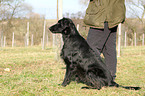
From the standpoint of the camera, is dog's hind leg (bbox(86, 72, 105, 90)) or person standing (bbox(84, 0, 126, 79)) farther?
person standing (bbox(84, 0, 126, 79))

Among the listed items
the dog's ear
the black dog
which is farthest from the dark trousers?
the dog's ear

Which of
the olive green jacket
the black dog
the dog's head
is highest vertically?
the olive green jacket

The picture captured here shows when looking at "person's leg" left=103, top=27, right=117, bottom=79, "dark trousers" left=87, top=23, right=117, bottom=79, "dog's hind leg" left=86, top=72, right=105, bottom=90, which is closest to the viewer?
"dog's hind leg" left=86, top=72, right=105, bottom=90

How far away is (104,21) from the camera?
3.47 m

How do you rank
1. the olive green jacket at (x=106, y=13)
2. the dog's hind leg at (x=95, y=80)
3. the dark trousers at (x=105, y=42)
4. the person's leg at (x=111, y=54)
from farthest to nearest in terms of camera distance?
the person's leg at (x=111, y=54) < the dark trousers at (x=105, y=42) < the olive green jacket at (x=106, y=13) < the dog's hind leg at (x=95, y=80)

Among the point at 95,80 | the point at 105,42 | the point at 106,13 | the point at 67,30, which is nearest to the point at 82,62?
the point at 95,80

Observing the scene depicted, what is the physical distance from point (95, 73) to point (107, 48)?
0.82 metres

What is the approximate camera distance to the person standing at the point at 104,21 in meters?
3.46

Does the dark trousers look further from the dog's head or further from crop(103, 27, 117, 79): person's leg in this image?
the dog's head

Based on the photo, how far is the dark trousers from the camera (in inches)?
145

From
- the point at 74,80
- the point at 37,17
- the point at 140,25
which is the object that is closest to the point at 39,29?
the point at 37,17

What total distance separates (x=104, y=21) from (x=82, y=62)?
2.83 ft

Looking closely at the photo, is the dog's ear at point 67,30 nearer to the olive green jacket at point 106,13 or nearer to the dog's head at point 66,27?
the dog's head at point 66,27

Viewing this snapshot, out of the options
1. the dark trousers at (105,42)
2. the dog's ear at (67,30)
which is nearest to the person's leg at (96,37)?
the dark trousers at (105,42)
